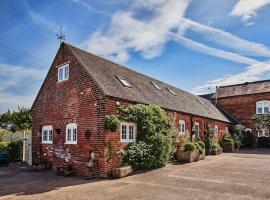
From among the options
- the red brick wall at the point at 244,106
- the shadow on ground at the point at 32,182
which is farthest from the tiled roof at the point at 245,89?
the shadow on ground at the point at 32,182

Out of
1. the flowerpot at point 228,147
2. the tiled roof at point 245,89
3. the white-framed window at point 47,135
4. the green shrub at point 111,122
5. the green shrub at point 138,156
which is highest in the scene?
the tiled roof at point 245,89

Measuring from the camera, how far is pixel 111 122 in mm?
13609

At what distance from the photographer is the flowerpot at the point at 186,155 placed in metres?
18.2

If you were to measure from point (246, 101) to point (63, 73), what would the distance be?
2795 cm

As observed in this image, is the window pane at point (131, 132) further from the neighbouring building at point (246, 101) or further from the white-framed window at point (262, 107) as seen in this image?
the white-framed window at point (262, 107)

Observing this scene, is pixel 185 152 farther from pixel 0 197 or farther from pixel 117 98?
pixel 0 197

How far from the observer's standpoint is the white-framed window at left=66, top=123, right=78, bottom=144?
1556 cm

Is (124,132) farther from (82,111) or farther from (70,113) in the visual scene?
(70,113)

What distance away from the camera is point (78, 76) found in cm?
1595

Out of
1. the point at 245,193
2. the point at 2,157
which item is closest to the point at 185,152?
the point at 245,193

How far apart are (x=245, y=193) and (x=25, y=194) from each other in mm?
8041

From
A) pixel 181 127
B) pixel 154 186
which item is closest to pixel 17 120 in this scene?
pixel 181 127

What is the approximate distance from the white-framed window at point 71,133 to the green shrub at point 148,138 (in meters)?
2.94

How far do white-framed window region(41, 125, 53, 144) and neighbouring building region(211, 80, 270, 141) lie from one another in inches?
1071
